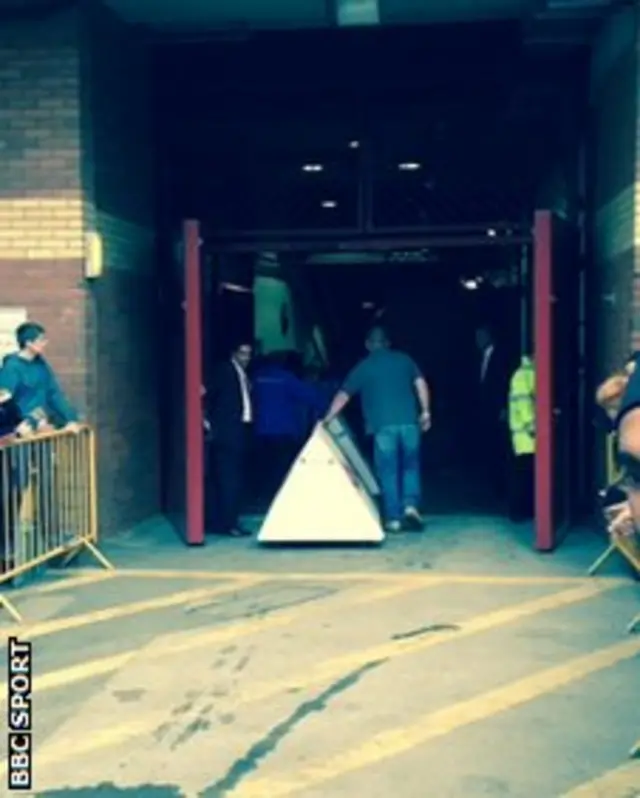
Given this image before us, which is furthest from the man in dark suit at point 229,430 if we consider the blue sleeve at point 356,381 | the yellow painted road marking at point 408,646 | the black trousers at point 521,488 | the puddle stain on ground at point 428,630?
the puddle stain on ground at point 428,630

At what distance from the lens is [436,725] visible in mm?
6000

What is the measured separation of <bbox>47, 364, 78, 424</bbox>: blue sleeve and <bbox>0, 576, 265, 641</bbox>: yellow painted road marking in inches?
69.4

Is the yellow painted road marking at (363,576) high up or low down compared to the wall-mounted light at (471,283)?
down

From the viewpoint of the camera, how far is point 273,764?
18.1 ft

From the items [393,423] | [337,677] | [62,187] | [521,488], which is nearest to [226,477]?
[393,423]

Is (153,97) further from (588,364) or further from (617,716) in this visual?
(617,716)

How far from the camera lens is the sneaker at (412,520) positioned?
1141cm

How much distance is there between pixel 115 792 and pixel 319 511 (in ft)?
17.9

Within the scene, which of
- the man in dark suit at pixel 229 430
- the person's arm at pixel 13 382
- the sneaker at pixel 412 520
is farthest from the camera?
the sneaker at pixel 412 520

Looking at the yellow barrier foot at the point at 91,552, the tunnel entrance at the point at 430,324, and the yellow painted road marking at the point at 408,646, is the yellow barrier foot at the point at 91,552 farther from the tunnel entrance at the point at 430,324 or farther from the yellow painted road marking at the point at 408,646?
the yellow painted road marking at the point at 408,646

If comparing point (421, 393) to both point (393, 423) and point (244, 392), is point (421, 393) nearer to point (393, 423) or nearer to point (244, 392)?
point (393, 423)

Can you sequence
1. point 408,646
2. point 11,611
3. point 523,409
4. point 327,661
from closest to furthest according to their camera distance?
point 327,661, point 408,646, point 11,611, point 523,409

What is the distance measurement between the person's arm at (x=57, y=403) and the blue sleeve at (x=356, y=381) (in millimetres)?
2722

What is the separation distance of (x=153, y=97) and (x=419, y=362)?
35.1ft
